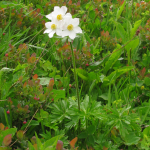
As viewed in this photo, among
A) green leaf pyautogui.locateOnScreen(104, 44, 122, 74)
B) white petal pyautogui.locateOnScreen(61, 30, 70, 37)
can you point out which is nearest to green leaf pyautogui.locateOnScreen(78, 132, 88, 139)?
white petal pyautogui.locateOnScreen(61, 30, 70, 37)

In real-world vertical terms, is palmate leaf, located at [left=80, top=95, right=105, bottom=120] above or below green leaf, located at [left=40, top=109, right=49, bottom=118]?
above

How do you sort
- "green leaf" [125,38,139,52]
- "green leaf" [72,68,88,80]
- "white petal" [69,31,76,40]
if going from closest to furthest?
"white petal" [69,31,76,40], "green leaf" [72,68,88,80], "green leaf" [125,38,139,52]

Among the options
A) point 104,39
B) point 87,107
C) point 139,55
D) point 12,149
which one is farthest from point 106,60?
point 12,149

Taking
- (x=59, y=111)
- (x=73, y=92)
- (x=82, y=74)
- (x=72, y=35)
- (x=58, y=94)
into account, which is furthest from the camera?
(x=82, y=74)

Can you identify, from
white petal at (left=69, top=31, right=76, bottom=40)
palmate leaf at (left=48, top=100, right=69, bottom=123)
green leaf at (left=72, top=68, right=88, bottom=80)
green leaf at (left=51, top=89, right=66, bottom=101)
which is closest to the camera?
white petal at (left=69, top=31, right=76, bottom=40)

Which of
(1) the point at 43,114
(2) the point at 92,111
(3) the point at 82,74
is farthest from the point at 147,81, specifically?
(1) the point at 43,114

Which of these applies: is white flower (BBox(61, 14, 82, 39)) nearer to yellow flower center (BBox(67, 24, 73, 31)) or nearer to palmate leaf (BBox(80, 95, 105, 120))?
yellow flower center (BBox(67, 24, 73, 31))

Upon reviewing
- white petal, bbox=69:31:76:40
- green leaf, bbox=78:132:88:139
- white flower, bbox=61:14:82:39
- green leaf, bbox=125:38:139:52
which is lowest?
green leaf, bbox=78:132:88:139

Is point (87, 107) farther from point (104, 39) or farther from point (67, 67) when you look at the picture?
point (104, 39)

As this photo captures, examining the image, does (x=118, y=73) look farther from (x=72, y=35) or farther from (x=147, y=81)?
(x=72, y=35)
